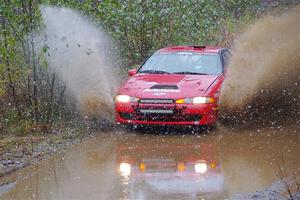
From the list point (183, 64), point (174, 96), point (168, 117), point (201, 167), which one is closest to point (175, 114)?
point (168, 117)

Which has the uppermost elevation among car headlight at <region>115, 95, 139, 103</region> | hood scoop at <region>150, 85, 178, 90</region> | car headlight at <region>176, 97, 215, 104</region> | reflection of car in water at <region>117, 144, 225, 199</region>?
hood scoop at <region>150, 85, 178, 90</region>

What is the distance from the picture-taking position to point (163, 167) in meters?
9.49

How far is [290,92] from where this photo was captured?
1446cm

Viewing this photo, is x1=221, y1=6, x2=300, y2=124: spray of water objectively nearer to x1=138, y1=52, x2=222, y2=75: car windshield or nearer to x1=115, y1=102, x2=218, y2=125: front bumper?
x1=138, y1=52, x2=222, y2=75: car windshield

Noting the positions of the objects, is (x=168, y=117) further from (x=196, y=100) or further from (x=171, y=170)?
(x=171, y=170)

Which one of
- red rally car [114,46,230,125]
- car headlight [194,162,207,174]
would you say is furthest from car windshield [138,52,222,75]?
car headlight [194,162,207,174]

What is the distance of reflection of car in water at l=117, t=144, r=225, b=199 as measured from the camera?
8047 mm

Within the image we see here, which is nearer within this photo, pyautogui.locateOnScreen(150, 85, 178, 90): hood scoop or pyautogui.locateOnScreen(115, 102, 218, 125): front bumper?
pyautogui.locateOnScreen(115, 102, 218, 125): front bumper

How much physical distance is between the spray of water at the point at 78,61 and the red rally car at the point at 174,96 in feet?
4.60

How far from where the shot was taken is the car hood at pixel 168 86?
12281 millimetres

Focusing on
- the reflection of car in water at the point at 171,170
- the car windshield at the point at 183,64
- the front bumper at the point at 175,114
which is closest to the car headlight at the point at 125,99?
the front bumper at the point at 175,114

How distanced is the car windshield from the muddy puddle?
5.11 feet

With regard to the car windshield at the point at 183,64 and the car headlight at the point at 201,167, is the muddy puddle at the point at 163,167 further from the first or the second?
the car windshield at the point at 183,64

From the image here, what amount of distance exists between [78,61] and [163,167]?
21.2 feet
